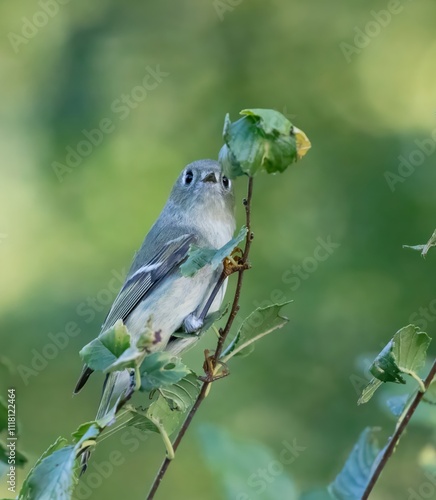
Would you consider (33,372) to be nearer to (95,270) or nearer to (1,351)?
(1,351)

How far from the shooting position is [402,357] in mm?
1135

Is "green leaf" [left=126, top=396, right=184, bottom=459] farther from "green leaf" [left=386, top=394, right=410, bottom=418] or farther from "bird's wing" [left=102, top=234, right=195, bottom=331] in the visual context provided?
"bird's wing" [left=102, top=234, right=195, bottom=331]

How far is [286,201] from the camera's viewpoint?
4.05m

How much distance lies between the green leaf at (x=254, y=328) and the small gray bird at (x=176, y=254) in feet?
3.83

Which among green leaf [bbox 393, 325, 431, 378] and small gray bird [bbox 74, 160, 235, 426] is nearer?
green leaf [bbox 393, 325, 431, 378]

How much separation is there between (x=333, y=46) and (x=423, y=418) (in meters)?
3.61

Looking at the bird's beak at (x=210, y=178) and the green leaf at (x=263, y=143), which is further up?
the bird's beak at (x=210, y=178)

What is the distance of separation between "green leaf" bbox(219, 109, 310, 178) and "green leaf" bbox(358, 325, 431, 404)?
32cm

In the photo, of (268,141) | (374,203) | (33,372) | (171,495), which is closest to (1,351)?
(33,372)

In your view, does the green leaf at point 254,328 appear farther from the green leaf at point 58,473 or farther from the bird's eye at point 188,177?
the bird's eye at point 188,177

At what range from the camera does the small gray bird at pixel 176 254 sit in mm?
2527

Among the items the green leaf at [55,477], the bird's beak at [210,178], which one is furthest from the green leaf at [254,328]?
the bird's beak at [210,178]

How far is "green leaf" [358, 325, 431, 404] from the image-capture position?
3.70ft

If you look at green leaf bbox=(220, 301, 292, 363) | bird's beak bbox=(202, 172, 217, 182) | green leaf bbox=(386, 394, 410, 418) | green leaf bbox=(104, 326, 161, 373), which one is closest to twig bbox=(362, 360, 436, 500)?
green leaf bbox=(386, 394, 410, 418)
